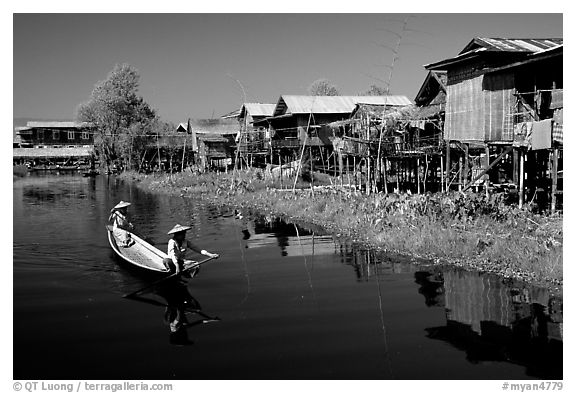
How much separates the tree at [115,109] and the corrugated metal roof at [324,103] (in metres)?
22.1

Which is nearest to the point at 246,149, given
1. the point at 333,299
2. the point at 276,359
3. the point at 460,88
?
the point at 460,88

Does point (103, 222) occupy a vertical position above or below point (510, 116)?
below

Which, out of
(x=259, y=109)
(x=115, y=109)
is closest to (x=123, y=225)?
(x=259, y=109)

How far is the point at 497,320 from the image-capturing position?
29.7ft

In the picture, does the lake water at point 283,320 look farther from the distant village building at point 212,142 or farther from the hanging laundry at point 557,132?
the distant village building at point 212,142

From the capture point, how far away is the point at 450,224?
43.6 ft

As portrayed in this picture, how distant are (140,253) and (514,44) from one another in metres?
13.0

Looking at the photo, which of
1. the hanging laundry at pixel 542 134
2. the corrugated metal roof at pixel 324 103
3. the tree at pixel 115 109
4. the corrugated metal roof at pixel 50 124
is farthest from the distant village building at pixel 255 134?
the corrugated metal roof at pixel 50 124

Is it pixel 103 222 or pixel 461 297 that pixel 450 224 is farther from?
pixel 103 222

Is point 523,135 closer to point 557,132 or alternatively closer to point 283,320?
point 557,132

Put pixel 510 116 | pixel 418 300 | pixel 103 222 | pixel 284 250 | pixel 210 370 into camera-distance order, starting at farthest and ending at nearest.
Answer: pixel 103 222 → pixel 510 116 → pixel 284 250 → pixel 418 300 → pixel 210 370

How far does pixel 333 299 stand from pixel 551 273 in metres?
3.94

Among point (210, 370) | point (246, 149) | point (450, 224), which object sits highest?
point (246, 149)

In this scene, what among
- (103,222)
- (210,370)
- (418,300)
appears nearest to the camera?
(210,370)
